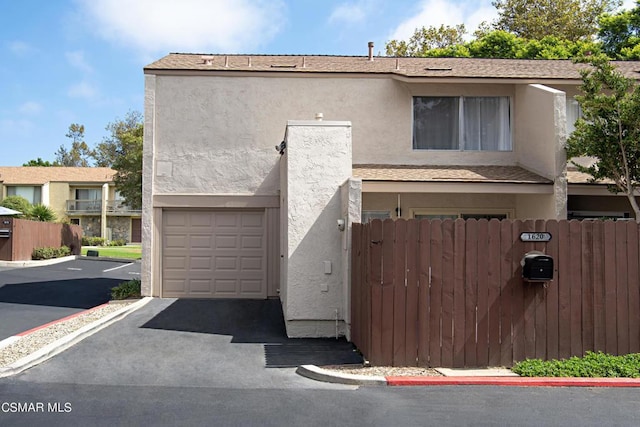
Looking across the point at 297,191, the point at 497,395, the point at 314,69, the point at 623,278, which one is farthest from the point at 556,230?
the point at 314,69

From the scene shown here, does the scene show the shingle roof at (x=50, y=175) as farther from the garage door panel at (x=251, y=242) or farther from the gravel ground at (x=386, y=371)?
the gravel ground at (x=386, y=371)

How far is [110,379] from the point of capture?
8188 millimetres

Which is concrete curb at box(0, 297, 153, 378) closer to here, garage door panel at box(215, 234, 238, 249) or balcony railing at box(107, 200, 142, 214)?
garage door panel at box(215, 234, 238, 249)

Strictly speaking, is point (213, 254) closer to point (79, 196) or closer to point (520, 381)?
point (520, 381)

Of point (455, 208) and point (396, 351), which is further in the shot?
point (455, 208)

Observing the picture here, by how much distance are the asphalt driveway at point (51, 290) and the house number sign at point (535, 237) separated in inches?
355

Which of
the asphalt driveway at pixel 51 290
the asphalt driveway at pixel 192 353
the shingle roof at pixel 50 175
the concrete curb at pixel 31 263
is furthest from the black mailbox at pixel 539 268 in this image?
the shingle roof at pixel 50 175

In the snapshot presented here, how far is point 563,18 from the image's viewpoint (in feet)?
116

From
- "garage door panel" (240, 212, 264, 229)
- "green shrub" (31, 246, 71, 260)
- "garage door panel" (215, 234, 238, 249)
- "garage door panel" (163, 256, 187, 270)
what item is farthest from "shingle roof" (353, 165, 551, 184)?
"green shrub" (31, 246, 71, 260)

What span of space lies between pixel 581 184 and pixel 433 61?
620 cm

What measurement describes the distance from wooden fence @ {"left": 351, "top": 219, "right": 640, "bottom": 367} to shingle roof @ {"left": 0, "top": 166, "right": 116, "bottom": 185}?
4404 cm

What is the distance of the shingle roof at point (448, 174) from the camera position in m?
12.9

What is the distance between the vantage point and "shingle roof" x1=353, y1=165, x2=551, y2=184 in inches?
509

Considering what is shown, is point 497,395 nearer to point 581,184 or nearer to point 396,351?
point 396,351
